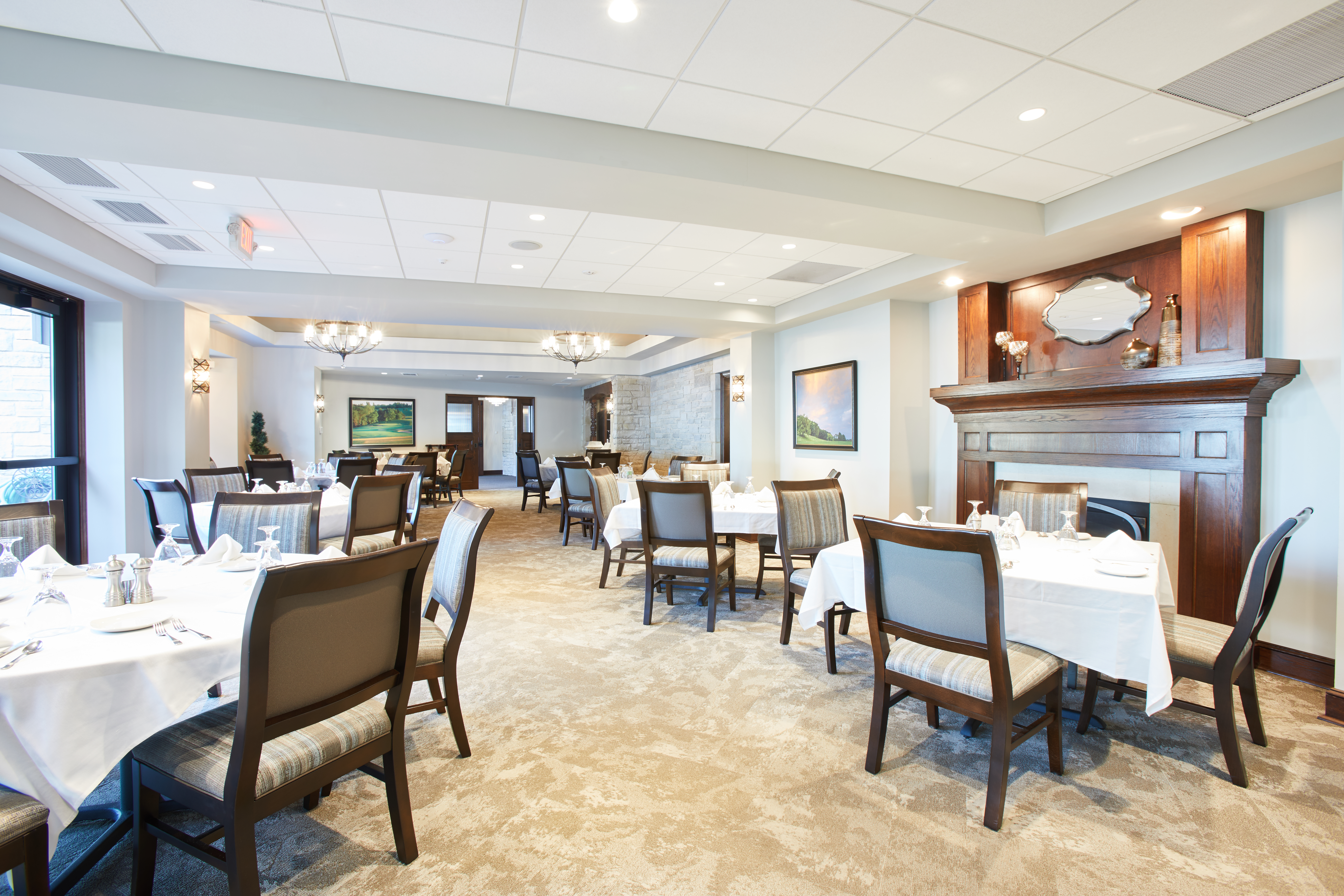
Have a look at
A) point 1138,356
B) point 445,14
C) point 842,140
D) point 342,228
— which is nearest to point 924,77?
point 842,140

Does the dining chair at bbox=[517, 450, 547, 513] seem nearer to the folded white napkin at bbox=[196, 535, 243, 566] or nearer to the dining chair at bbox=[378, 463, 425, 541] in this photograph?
the dining chair at bbox=[378, 463, 425, 541]

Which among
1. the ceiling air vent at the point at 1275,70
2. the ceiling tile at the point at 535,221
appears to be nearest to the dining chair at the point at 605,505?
the ceiling tile at the point at 535,221

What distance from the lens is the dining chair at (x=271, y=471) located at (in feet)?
23.1

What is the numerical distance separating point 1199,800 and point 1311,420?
2569mm

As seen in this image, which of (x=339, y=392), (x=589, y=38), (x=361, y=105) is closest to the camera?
(x=589, y=38)

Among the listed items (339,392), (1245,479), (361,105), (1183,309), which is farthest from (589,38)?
(339,392)

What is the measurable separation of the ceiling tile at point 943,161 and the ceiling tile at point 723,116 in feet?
2.57

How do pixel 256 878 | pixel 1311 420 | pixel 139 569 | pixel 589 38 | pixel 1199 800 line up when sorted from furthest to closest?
pixel 1311 420
pixel 589 38
pixel 1199 800
pixel 139 569
pixel 256 878

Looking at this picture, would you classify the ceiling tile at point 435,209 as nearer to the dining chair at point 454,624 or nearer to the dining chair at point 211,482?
the dining chair at point 454,624

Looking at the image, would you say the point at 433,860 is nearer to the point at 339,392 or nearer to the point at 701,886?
the point at 701,886

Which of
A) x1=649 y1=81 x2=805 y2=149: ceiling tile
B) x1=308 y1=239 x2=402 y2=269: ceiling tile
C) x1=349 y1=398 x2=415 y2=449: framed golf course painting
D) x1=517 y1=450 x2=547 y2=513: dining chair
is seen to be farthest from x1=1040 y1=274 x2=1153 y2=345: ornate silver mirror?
x1=349 y1=398 x2=415 y2=449: framed golf course painting

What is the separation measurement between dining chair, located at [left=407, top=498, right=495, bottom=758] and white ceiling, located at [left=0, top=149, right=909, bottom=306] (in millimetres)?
2323

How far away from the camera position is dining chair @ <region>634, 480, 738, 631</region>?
3932 millimetres

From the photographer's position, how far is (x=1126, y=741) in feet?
8.25
